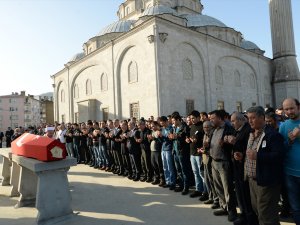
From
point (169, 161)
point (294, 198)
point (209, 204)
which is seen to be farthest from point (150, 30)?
point (294, 198)

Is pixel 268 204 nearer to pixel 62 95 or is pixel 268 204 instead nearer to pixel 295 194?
pixel 295 194

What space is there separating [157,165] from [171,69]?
43.5 ft

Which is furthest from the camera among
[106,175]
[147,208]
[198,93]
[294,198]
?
[198,93]

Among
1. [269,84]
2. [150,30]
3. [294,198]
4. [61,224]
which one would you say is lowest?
[61,224]

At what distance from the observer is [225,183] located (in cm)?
466

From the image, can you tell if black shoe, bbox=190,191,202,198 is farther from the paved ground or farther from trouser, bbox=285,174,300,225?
trouser, bbox=285,174,300,225

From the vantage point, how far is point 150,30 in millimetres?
19312

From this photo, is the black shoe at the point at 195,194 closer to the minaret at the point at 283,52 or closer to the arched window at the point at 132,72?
the arched window at the point at 132,72

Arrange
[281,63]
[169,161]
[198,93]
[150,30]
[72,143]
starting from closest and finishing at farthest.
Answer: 1. [169,161]
2. [72,143]
3. [150,30]
4. [198,93]
5. [281,63]

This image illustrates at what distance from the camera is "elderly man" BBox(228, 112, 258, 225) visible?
4215 millimetres

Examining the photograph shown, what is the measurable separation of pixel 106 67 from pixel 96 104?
12.7ft

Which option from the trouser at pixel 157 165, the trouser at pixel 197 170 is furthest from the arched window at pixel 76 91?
the trouser at pixel 197 170

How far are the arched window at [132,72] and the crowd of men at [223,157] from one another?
11.5 m

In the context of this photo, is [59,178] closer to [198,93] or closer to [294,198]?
[294,198]
